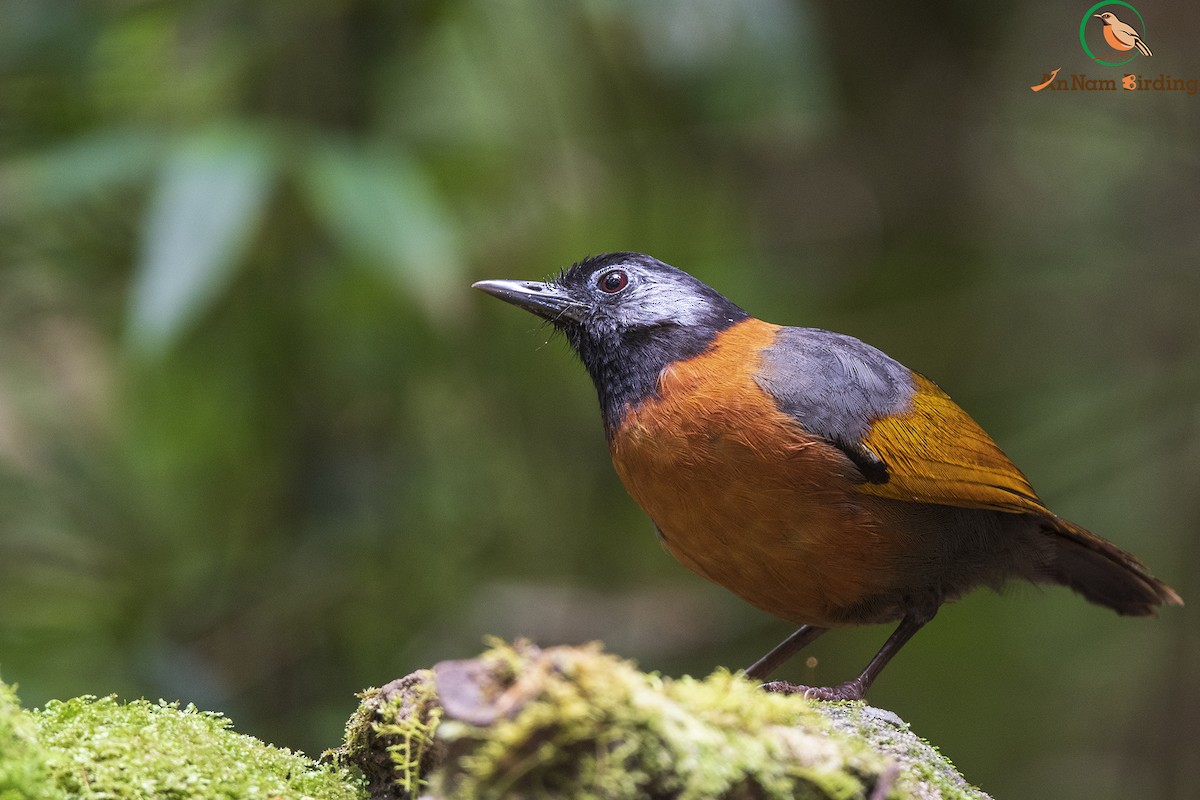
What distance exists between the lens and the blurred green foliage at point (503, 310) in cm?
472

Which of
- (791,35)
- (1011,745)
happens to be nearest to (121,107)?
(791,35)

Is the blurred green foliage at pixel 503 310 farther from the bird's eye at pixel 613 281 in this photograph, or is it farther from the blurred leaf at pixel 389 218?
the bird's eye at pixel 613 281

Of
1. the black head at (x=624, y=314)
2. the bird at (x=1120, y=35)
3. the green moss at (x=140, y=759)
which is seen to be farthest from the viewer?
the bird at (x=1120, y=35)

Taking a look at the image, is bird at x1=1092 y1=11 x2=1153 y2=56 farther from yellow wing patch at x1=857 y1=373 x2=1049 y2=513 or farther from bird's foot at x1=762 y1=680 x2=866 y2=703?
bird's foot at x1=762 y1=680 x2=866 y2=703

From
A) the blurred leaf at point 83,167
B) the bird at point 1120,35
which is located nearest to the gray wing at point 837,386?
the blurred leaf at point 83,167

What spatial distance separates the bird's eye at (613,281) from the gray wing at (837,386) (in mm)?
554

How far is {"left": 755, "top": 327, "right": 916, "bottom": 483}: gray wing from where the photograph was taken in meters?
3.29

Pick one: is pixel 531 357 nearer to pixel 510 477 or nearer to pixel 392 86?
pixel 510 477

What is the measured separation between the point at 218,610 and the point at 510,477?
1.57m

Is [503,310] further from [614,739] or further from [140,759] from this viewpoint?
[614,739]

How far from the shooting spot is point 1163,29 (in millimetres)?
6453

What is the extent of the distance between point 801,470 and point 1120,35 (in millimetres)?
4192

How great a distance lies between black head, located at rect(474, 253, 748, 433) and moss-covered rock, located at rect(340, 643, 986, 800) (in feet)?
5.34

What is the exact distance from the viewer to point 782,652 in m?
3.78
